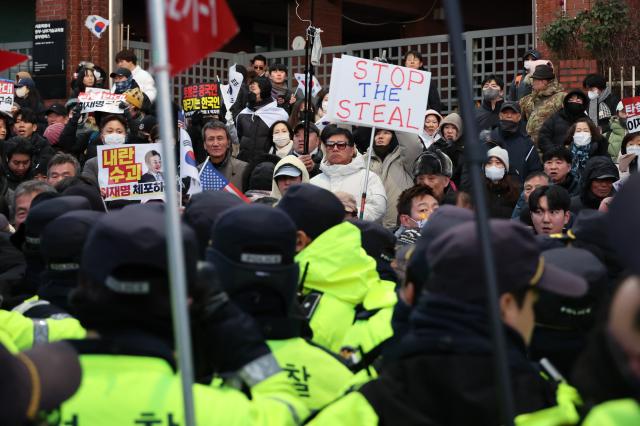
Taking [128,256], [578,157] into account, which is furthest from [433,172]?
[128,256]

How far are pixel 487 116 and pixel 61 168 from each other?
549 centimetres

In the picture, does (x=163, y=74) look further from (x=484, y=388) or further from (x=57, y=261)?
(x=57, y=261)

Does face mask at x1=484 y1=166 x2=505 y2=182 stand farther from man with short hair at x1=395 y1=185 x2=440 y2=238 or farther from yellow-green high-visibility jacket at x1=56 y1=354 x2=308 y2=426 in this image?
yellow-green high-visibility jacket at x1=56 y1=354 x2=308 y2=426

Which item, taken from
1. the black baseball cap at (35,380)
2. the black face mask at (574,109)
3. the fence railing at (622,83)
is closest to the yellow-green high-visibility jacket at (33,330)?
the black baseball cap at (35,380)

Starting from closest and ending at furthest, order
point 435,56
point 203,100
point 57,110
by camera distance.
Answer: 1. point 203,100
2. point 57,110
3. point 435,56

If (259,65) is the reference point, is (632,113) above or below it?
below

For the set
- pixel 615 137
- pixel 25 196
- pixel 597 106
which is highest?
pixel 597 106

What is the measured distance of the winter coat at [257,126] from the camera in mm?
13773

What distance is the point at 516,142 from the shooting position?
12.4 meters

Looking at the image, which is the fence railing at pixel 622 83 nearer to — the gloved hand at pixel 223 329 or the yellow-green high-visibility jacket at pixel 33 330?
the yellow-green high-visibility jacket at pixel 33 330

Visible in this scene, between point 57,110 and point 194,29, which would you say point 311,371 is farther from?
point 57,110

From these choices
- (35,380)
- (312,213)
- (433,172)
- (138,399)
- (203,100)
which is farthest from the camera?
(203,100)

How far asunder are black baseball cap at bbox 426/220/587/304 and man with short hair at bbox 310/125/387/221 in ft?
21.2

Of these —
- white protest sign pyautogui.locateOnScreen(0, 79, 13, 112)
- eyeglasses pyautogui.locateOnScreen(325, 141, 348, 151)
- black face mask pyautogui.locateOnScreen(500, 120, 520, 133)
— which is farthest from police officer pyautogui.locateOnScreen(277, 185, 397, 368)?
white protest sign pyautogui.locateOnScreen(0, 79, 13, 112)
